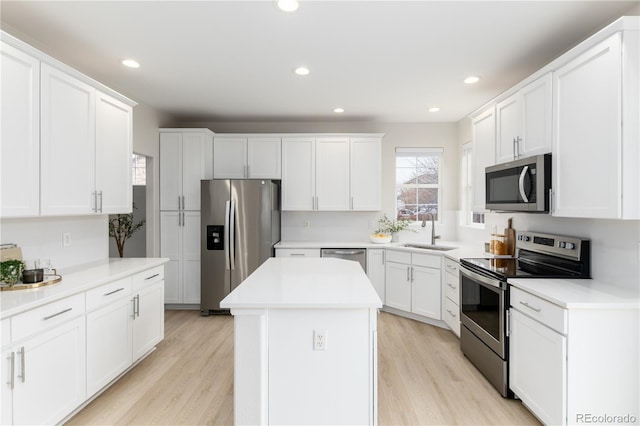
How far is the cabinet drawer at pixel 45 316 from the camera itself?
174 centimetres

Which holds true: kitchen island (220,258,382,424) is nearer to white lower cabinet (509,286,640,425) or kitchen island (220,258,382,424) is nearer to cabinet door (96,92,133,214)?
white lower cabinet (509,286,640,425)

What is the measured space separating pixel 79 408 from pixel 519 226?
13.0 feet

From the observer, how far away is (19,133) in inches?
79.4

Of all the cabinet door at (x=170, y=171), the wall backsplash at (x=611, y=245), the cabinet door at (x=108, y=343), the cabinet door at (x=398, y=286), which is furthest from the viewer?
the cabinet door at (x=170, y=171)

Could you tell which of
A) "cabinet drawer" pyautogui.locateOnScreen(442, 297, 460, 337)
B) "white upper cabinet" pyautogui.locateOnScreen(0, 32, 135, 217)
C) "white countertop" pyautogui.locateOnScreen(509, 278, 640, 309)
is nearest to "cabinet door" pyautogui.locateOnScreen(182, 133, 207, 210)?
"white upper cabinet" pyautogui.locateOnScreen(0, 32, 135, 217)

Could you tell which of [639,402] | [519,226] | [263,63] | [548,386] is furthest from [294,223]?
[639,402]

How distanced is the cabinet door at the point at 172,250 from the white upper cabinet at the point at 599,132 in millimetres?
4096

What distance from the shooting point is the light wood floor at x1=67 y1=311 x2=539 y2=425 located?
2209mm

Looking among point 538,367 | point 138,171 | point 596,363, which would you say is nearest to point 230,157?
point 138,171

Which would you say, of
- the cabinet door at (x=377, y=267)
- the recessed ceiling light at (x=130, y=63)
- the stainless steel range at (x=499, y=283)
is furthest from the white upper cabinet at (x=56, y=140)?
the stainless steel range at (x=499, y=283)

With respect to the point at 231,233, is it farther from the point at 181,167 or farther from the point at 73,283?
the point at 73,283

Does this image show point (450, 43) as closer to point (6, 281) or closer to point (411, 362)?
point (411, 362)

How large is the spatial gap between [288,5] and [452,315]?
323cm

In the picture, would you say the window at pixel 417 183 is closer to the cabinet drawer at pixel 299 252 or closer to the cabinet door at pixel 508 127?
the cabinet drawer at pixel 299 252
